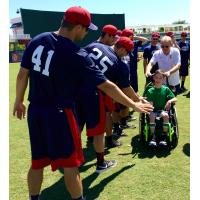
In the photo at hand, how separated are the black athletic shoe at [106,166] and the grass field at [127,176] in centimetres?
8

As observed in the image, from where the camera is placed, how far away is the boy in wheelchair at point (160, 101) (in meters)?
5.23

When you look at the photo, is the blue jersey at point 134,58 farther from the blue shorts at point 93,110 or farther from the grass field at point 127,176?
the blue shorts at point 93,110

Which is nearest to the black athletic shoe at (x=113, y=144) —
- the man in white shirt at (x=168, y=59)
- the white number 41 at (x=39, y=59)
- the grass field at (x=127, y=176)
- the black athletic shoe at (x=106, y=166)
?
the grass field at (x=127, y=176)

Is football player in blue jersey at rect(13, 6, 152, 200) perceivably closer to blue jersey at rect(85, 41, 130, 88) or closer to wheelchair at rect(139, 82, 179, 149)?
blue jersey at rect(85, 41, 130, 88)

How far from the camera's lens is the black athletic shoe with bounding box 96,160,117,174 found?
4.52 meters

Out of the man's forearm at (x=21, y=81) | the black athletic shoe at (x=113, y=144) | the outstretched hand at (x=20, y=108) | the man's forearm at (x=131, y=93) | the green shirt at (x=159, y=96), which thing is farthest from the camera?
the black athletic shoe at (x=113, y=144)

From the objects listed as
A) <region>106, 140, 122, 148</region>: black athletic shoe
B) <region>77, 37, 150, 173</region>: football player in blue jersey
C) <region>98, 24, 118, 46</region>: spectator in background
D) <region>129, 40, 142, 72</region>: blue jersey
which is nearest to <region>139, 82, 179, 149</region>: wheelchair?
<region>106, 140, 122, 148</region>: black athletic shoe

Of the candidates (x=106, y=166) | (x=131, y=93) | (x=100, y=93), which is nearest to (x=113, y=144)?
(x=106, y=166)

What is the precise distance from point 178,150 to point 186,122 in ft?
6.18

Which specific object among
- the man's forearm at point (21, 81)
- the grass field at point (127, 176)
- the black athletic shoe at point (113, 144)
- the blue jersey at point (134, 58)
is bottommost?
the grass field at point (127, 176)

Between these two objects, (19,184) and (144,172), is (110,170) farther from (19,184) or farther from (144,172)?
(19,184)

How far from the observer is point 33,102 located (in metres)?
2.98

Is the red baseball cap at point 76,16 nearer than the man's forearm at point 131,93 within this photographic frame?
Yes

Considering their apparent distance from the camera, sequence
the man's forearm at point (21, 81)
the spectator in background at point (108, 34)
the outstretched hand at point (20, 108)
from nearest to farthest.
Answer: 1. the man's forearm at point (21, 81)
2. the outstretched hand at point (20, 108)
3. the spectator in background at point (108, 34)
